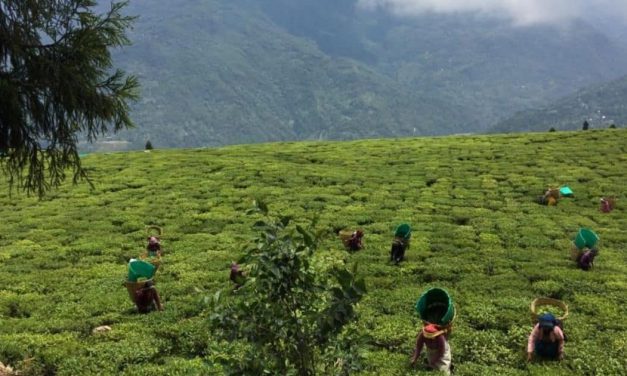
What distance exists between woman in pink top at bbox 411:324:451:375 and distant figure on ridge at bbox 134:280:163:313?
344 inches

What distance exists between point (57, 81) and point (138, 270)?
23.3 feet

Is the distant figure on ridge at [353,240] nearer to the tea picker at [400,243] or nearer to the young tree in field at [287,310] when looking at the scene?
the tea picker at [400,243]

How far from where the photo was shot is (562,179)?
38000 millimetres

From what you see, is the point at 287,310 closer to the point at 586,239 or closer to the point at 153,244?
the point at 153,244

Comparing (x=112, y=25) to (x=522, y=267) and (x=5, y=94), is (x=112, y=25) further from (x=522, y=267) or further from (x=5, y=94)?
(x=522, y=267)

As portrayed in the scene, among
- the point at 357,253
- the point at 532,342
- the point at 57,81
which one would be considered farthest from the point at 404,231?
the point at 57,81

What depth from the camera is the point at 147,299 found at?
1745 centimetres

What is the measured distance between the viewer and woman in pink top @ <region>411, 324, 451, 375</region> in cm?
1320

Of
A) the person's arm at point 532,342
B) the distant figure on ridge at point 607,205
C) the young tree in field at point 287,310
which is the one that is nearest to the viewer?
the young tree in field at point 287,310

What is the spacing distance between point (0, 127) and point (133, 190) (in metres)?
26.1

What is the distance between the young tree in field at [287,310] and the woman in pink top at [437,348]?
653 centimetres

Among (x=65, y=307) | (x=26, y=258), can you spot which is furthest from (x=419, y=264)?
(x=26, y=258)

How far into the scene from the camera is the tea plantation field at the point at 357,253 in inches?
576

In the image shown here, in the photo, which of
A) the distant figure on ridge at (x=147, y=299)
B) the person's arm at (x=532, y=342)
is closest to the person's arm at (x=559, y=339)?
the person's arm at (x=532, y=342)
